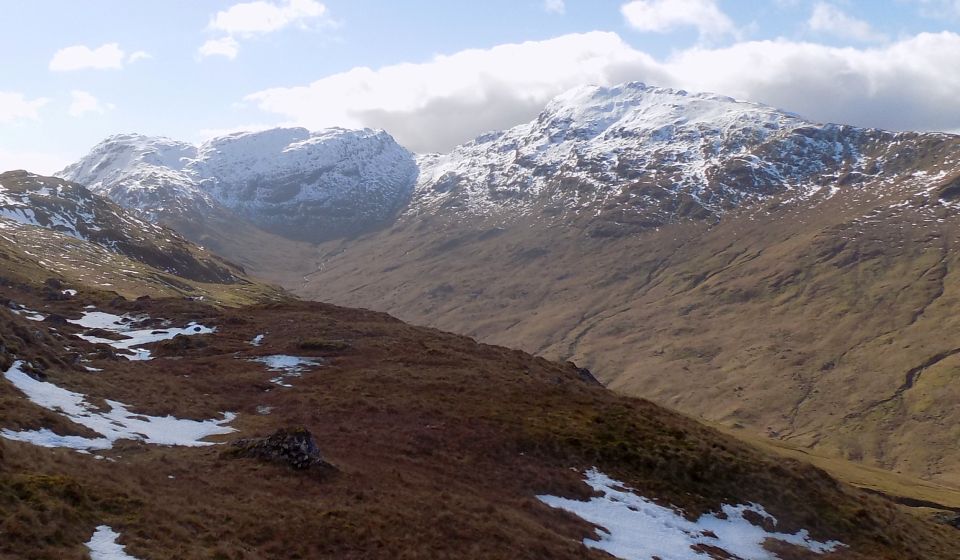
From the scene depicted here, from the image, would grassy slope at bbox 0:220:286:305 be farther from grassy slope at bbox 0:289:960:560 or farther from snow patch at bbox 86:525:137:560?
snow patch at bbox 86:525:137:560

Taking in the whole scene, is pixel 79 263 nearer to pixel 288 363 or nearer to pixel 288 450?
pixel 288 363

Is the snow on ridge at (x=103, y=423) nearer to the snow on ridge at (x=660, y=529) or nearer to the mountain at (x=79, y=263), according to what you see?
the snow on ridge at (x=660, y=529)

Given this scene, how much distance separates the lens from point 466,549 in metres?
29.9

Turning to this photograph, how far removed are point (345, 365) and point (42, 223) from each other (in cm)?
17173

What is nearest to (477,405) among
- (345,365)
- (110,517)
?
(345,365)

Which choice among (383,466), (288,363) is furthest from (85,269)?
(383,466)

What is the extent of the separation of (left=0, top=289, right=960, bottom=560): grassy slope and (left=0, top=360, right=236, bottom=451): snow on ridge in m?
1.24

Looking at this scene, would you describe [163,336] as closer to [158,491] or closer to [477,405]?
[477,405]

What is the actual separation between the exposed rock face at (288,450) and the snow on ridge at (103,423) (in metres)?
3.86

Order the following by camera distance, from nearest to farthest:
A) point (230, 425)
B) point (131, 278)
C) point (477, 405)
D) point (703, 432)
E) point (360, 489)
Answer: point (360, 489) → point (230, 425) → point (477, 405) → point (703, 432) → point (131, 278)

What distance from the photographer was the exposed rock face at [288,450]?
3531cm

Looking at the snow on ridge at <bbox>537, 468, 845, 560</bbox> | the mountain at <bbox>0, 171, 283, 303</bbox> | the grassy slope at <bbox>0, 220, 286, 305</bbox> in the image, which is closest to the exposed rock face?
the snow on ridge at <bbox>537, 468, 845, 560</bbox>

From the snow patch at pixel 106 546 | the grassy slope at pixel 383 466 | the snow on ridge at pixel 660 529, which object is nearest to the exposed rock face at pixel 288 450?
the grassy slope at pixel 383 466

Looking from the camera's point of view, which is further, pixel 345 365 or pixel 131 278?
pixel 131 278
